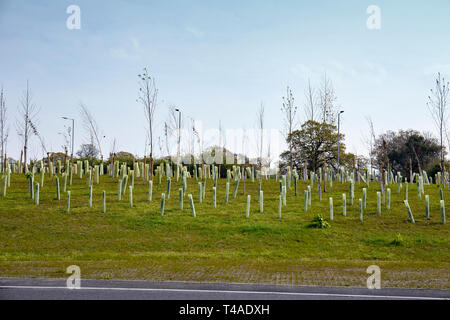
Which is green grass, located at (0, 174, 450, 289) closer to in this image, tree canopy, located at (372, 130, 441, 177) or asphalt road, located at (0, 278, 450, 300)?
asphalt road, located at (0, 278, 450, 300)

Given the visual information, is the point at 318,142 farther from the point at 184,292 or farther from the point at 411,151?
the point at 184,292

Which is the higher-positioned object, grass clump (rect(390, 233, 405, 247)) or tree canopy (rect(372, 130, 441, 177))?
tree canopy (rect(372, 130, 441, 177))

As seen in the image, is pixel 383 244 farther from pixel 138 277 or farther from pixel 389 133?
pixel 389 133

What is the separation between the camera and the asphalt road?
882 cm

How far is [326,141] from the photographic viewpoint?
4738 cm

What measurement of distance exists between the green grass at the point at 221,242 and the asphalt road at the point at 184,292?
2.91ft

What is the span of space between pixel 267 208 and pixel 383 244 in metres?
6.72

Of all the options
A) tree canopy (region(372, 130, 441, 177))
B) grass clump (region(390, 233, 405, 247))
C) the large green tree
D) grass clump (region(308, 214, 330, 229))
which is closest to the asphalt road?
grass clump (region(390, 233, 405, 247))

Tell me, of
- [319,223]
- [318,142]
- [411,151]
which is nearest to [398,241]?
[319,223]

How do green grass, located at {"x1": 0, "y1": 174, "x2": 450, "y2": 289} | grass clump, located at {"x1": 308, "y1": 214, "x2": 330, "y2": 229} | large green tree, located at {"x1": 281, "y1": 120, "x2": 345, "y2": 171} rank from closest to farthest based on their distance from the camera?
green grass, located at {"x1": 0, "y1": 174, "x2": 450, "y2": 289} → grass clump, located at {"x1": 308, "y1": 214, "x2": 330, "y2": 229} → large green tree, located at {"x1": 281, "y1": 120, "x2": 345, "y2": 171}

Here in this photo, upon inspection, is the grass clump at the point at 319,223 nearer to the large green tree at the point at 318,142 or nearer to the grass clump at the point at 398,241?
the grass clump at the point at 398,241

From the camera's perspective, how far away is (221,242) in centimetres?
1689

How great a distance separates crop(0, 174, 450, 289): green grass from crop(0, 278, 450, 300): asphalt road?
0.89 metres
